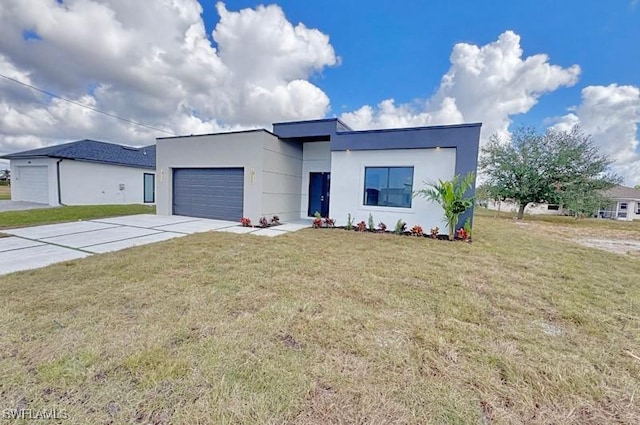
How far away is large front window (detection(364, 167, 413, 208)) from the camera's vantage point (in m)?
8.89

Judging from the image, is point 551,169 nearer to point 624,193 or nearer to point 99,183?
point 624,193

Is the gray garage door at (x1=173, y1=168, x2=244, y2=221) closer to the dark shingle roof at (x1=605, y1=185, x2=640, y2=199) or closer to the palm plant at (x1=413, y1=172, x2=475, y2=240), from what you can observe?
the palm plant at (x1=413, y1=172, x2=475, y2=240)

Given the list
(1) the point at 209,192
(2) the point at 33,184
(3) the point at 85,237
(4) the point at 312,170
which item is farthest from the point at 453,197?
(2) the point at 33,184

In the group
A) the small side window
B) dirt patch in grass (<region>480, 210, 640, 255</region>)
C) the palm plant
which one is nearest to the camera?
the palm plant

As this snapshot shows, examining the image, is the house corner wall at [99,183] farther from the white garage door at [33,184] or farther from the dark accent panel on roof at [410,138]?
the dark accent panel on roof at [410,138]

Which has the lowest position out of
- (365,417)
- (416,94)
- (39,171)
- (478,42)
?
(365,417)

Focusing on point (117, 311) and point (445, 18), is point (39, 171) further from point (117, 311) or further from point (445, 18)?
point (445, 18)

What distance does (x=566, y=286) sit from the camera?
4.29 m

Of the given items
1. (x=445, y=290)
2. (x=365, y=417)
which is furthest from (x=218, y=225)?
(x=365, y=417)

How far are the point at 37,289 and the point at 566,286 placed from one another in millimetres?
7742

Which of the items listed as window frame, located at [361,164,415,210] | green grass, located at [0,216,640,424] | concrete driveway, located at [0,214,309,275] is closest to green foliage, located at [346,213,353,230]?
window frame, located at [361,164,415,210]

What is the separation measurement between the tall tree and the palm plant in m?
13.0

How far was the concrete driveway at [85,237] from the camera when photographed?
481cm

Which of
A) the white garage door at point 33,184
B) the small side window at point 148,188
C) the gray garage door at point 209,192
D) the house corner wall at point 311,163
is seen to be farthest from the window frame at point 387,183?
the white garage door at point 33,184
